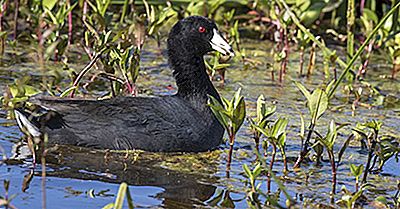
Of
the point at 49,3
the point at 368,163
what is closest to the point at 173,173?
the point at 368,163

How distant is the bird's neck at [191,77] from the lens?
6.54m

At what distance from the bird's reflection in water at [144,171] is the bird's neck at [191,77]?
53cm

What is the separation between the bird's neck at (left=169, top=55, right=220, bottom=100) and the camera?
6.54 meters

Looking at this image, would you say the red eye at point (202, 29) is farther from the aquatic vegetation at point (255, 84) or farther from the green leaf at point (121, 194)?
the green leaf at point (121, 194)

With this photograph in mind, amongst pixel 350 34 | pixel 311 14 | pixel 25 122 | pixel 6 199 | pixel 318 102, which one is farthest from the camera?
pixel 311 14

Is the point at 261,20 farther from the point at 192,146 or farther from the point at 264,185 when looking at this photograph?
the point at 264,185

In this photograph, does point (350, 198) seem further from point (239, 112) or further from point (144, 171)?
point (144, 171)

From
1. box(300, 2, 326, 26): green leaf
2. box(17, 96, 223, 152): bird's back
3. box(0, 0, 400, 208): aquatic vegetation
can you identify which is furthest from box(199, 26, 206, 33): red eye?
box(300, 2, 326, 26): green leaf

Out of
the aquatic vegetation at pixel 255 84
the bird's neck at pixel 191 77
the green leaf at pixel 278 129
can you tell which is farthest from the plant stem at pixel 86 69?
the green leaf at pixel 278 129

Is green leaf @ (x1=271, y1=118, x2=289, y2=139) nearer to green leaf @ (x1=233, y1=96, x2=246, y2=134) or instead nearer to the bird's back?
green leaf @ (x1=233, y1=96, x2=246, y2=134)

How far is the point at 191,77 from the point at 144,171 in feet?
3.64

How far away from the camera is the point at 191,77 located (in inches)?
259

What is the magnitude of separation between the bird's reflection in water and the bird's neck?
0.53m

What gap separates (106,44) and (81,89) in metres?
1.15
